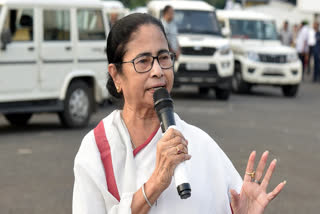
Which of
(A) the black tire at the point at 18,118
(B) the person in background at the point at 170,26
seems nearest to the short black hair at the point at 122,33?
(A) the black tire at the point at 18,118

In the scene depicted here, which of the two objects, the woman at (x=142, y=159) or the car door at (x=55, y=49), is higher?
the woman at (x=142, y=159)

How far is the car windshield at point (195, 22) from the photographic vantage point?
20.4m

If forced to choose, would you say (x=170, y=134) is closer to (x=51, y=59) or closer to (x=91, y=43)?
(x=51, y=59)

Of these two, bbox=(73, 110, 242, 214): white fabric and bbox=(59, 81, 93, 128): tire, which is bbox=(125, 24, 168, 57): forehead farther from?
bbox=(59, 81, 93, 128): tire

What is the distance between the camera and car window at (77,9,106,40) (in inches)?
542

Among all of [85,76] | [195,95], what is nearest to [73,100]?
[85,76]

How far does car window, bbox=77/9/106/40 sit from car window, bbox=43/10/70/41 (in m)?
0.28

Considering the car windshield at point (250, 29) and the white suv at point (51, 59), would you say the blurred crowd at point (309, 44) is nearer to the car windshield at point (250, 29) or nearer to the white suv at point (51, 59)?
the car windshield at point (250, 29)

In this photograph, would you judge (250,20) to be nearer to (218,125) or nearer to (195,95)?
(195,95)

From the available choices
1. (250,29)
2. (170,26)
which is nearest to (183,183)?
(170,26)

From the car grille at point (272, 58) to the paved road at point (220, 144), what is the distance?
2097mm

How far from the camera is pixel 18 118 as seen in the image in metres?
14.1

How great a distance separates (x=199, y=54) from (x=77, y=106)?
268 inches

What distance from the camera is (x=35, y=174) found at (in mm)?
9297
